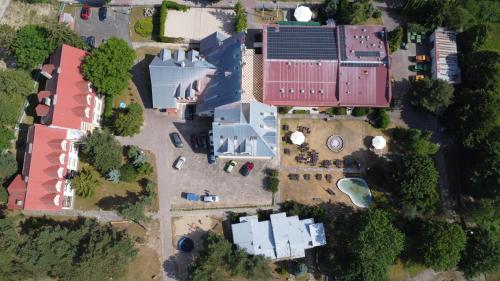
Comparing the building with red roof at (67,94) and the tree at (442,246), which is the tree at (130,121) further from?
the tree at (442,246)

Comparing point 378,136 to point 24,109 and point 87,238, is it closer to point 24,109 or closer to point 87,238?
point 87,238

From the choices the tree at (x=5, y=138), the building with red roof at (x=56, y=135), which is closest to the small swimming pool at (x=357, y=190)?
the building with red roof at (x=56, y=135)

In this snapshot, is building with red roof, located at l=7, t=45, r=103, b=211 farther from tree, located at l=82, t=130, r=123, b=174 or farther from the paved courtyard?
the paved courtyard

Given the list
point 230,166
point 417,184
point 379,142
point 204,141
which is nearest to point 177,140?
point 204,141

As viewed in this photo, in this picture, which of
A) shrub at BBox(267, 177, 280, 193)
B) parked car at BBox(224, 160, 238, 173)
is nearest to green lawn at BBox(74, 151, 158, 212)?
parked car at BBox(224, 160, 238, 173)

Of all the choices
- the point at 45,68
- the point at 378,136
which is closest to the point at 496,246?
the point at 378,136

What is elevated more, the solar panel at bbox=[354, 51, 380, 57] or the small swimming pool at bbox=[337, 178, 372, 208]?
the solar panel at bbox=[354, 51, 380, 57]
